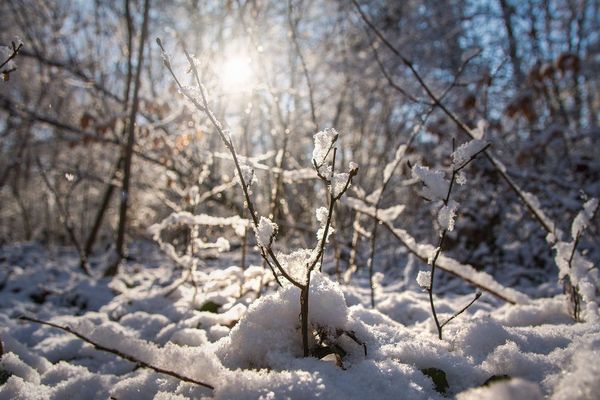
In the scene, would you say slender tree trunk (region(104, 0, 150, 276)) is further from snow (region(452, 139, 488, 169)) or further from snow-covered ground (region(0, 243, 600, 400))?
snow (region(452, 139, 488, 169))

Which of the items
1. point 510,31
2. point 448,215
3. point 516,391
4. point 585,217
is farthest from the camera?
point 510,31

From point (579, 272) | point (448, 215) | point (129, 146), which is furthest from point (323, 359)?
point (129, 146)

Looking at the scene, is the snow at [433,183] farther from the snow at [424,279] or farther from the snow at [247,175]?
the snow at [247,175]

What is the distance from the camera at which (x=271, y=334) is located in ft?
3.82

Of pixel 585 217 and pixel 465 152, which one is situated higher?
pixel 585 217

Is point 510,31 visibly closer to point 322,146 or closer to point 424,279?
point 424,279

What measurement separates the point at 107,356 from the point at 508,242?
4.37m

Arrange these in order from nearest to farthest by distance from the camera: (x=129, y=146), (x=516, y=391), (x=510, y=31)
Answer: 1. (x=516, y=391)
2. (x=129, y=146)
3. (x=510, y=31)

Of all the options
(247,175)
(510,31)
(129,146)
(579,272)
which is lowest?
(247,175)

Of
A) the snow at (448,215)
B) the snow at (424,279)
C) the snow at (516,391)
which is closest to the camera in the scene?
the snow at (516,391)

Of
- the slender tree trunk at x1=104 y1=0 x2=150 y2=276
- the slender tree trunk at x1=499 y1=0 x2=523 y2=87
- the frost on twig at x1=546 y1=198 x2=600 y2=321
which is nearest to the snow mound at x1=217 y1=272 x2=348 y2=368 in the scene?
the frost on twig at x1=546 y1=198 x2=600 y2=321

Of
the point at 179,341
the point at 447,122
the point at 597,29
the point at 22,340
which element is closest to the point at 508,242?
the point at 447,122

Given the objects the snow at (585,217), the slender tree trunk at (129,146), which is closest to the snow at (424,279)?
Result: the snow at (585,217)

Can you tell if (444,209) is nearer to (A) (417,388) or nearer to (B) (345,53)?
(A) (417,388)
